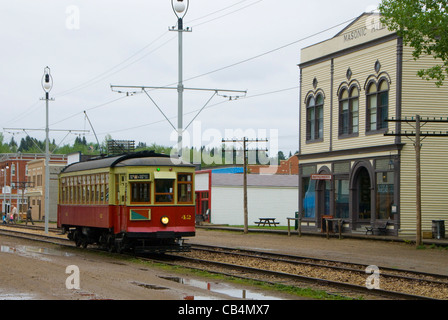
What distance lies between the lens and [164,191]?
22859 mm

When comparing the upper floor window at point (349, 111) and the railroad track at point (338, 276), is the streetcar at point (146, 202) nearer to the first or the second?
the railroad track at point (338, 276)

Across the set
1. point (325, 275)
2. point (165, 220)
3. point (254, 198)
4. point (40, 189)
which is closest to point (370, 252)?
point (165, 220)

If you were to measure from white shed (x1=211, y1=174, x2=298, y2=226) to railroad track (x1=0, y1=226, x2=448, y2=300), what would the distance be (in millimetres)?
34256

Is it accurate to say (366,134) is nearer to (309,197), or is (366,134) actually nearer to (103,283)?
(309,197)

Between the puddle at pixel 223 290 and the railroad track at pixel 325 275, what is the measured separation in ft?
4.49

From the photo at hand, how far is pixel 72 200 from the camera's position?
28453 mm

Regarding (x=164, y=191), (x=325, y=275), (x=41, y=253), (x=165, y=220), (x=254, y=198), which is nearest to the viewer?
(x=325, y=275)

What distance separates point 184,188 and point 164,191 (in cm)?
66

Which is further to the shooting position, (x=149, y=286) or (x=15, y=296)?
(x=149, y=286)

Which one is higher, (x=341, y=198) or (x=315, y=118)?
(x=315, y=118)

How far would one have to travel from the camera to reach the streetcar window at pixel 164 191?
74.6ft

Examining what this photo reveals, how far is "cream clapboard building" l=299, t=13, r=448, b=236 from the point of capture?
1342 inches
